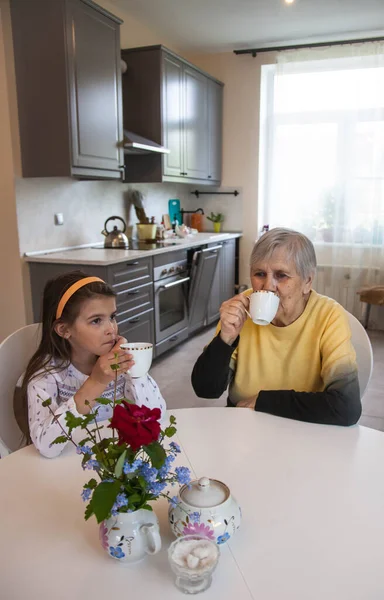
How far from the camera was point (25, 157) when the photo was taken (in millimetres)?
3021

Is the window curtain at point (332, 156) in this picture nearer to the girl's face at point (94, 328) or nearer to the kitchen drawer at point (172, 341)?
the kitchen drawer at point (172, 341)

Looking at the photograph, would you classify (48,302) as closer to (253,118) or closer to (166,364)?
(166,364)

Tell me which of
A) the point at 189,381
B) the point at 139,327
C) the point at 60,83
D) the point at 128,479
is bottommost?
the point at 189,381

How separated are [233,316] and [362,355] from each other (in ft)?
1.39

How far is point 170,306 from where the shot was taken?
3979 mm

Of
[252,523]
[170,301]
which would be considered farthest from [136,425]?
[170,301]

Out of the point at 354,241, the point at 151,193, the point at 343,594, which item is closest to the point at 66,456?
the point at 343,594

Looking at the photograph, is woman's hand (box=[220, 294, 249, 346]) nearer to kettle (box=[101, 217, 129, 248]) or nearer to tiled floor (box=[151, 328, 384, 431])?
tiled floor (box=[151, 328, 384, 431])

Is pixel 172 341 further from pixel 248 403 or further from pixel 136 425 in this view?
pixel 136 425

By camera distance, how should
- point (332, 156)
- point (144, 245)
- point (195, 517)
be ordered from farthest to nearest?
1. point (332, 156)
2. point (144, 245)
3. point (195, 517)

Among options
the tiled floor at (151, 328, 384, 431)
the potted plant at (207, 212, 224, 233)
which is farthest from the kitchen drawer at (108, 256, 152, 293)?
the potted plant at (207, 212, 224, 233)

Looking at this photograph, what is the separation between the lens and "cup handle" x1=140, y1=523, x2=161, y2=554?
70 centimetres

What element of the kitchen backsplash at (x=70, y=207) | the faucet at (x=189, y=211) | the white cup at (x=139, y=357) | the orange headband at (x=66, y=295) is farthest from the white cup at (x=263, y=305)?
the faucet at (x=189, y=211)

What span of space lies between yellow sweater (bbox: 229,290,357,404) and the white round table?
0.23 m
